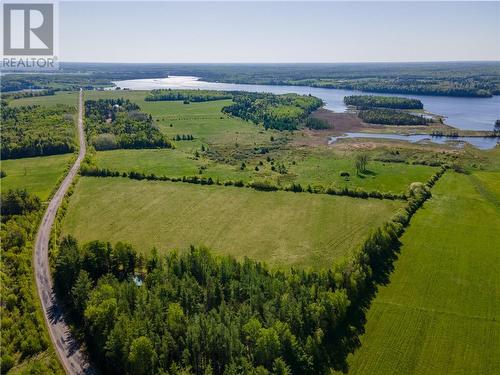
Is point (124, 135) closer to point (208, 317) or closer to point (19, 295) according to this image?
point (19, 295)

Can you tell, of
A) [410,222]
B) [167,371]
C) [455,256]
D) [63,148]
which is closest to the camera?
[167,371]

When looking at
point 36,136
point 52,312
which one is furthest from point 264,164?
point 36,136

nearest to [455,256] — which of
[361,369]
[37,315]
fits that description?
[361,369]

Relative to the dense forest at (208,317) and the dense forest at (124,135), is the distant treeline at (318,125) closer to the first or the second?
the dense forest at (124,135)

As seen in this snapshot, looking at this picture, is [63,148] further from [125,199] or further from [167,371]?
[167,371]

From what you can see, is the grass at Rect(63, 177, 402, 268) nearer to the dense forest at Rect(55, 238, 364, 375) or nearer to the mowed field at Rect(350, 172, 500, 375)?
the mowed field at Rect(350, 172, 500, 375)

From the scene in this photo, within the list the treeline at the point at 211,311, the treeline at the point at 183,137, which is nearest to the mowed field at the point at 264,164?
the treeline at the point at 183,137
